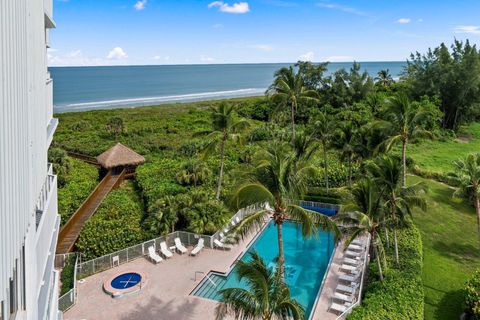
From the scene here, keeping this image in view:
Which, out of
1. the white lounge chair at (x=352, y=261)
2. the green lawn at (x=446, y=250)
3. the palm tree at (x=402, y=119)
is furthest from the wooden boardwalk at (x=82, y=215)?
the palm tree at (x=402, y=119)


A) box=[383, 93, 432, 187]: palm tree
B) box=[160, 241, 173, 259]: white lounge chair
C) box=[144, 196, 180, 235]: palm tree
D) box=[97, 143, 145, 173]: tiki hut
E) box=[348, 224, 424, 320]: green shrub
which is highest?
box=[383, 93, 432, 187]: palm tree

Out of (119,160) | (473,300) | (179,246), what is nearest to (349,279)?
(473,300)

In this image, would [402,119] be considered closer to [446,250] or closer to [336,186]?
[446,250]

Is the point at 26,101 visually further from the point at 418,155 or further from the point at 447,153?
the point at 447,153

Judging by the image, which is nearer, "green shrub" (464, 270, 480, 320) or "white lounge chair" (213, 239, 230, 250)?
"green shrub" (464, 270, 480, 320)

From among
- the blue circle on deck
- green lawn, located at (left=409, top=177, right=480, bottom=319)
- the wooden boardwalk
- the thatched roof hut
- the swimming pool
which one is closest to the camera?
green lawn, located at (left=409, top=177, right=480, bottom=319)

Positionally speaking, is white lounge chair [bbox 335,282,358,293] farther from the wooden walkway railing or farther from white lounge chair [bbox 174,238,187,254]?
the wooden walkway railing

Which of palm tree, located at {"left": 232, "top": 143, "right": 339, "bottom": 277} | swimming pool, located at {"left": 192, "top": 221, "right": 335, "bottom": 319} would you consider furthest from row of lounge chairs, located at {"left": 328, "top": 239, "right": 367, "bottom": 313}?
palm tree, located at {"left": 232, "top": 143, "right": 339, "bottom": 277}
